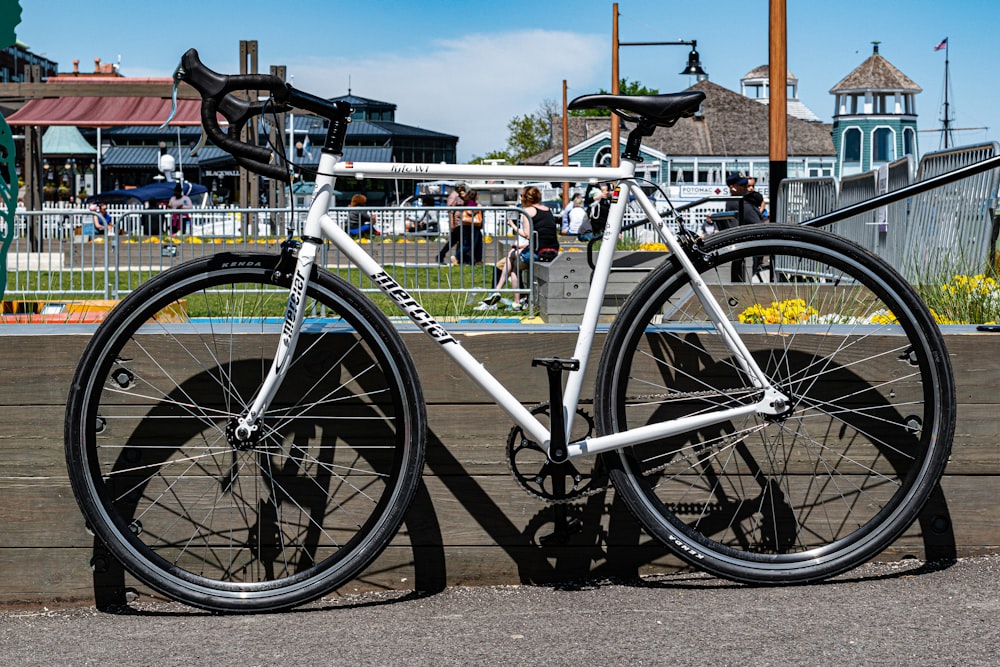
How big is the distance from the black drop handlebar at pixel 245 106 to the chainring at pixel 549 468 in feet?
3.25

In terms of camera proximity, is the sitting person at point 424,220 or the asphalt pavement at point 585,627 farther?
the sitting person at point 424,220

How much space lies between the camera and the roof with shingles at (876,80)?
9812 cm

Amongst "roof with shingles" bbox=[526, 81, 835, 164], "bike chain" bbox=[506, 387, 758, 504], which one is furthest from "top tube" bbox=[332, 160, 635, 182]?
"roof with shingles" bbox=[526, 81, 835, 164]

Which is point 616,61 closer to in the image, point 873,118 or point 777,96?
point 777,96

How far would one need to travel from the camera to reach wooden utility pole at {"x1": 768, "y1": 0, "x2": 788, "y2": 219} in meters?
10.4

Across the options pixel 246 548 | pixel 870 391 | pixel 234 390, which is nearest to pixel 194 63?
pixel 234 390

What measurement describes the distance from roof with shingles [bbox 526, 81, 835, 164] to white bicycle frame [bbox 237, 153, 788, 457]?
81651 millimetres

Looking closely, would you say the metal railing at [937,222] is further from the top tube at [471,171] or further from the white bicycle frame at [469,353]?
the top tube at [471,171]

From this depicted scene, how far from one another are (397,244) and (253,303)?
7363 mm

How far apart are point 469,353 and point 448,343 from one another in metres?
0.12

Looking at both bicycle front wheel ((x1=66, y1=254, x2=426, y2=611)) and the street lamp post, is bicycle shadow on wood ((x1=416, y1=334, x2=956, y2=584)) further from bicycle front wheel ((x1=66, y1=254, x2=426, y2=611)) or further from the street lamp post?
the street lamp post

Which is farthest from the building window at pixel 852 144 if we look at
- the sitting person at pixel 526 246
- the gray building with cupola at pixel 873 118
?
the sitting person at pixel 526 246

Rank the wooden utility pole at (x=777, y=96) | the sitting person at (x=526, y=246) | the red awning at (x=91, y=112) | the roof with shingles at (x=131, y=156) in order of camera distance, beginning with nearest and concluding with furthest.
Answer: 1. the wooden utility pole at (x=777, y=96)
2. the sitting person at (x=526, y=246)
3. the red awning at (x=91, y=112)
4. the roof with shingles at (x=131, y=156)

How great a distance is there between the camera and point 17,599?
11.7 feet
